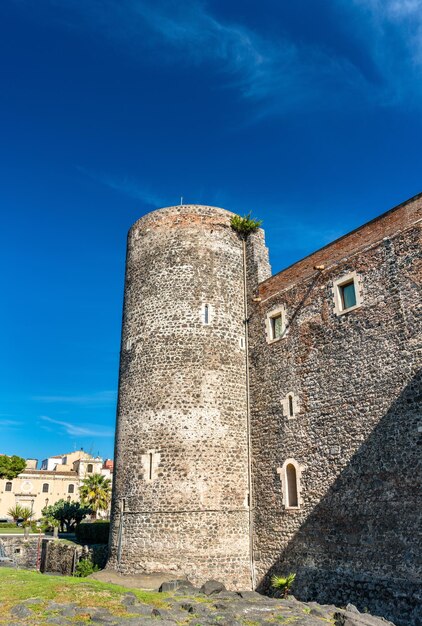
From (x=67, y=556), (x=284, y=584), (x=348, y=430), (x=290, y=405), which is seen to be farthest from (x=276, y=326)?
(x=67, y=556)

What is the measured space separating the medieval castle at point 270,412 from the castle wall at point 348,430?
41 millimetres

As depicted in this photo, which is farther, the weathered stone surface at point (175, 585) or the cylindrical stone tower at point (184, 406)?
the cylindrical stone tower at point (184, 406)

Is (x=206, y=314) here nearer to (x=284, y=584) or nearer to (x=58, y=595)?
(x=284, y=584)

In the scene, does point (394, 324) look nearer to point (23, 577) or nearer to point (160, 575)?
point (160, 575)

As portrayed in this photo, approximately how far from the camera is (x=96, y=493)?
128 feet

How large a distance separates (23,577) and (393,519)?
9.22m

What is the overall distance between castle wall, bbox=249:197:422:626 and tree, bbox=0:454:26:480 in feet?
145

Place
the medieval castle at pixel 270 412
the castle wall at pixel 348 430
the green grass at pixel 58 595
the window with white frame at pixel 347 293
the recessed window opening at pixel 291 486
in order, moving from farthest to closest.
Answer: the recessed window opening at pixel 291 486, the window with white frame at pixel 347 293, the medieval castle at pixel 270 412, the castle wall at pixel 348 430, the green grass at pixel 58 595

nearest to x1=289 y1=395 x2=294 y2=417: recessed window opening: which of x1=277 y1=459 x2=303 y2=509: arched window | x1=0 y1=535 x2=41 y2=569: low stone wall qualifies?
x1=277 y1=459 x2=303 y2=509: arched window

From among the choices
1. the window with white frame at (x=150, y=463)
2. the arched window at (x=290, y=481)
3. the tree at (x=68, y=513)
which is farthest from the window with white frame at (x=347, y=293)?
the tree at (x=68, y=513)

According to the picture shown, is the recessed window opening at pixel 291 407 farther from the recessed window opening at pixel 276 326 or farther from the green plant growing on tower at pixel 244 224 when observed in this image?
the green plant growing on tower at pixel 244 224

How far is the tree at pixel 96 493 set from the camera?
38.9m

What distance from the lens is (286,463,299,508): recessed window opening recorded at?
1557cm

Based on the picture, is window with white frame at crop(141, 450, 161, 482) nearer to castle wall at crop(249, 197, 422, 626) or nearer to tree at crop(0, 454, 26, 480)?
castle wall at crop(249, 197, 422, 626)
